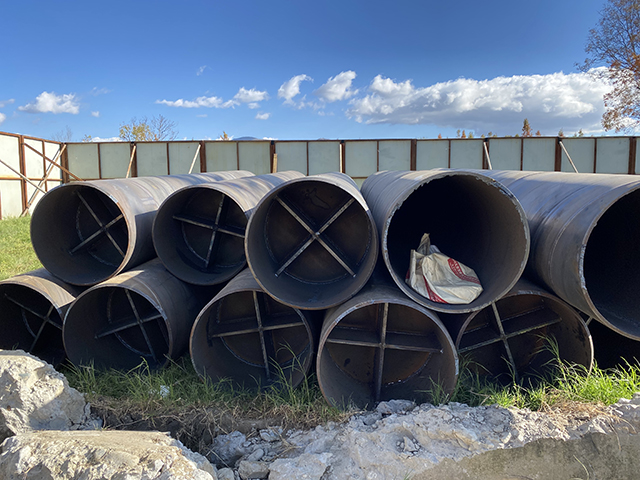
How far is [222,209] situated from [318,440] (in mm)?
2482

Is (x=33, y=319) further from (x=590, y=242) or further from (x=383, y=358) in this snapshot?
(x=590, y=242)

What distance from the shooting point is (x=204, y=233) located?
14.8ft

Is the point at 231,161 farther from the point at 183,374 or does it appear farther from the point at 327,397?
the point at 327,397

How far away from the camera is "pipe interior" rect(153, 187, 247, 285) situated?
417 centimetres

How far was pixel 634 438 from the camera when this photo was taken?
8.90 feet

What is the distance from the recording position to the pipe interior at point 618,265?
309 cm

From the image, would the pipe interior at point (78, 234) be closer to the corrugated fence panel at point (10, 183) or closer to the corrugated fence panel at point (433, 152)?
the corrugated fence panel at point (10, 183)

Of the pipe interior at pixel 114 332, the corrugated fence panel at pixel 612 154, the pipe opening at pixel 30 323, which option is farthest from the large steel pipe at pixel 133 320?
the corrugated fence panel at pixel 612 154

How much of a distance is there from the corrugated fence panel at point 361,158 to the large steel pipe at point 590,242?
9.23 meters

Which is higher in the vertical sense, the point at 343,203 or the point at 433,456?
the point at 343,203

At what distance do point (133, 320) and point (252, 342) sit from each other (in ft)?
3.97

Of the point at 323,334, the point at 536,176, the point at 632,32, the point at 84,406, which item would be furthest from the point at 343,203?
the point at 632,32

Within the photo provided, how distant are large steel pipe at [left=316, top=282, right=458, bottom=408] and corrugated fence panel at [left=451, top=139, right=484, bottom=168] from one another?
34.6ft

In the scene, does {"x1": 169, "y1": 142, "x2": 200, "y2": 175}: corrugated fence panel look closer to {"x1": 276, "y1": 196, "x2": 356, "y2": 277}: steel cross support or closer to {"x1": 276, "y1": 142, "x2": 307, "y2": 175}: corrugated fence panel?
{"x1": 276, "y1": 142, "x2": 307, "y2": 175}: corrugated fence panel
